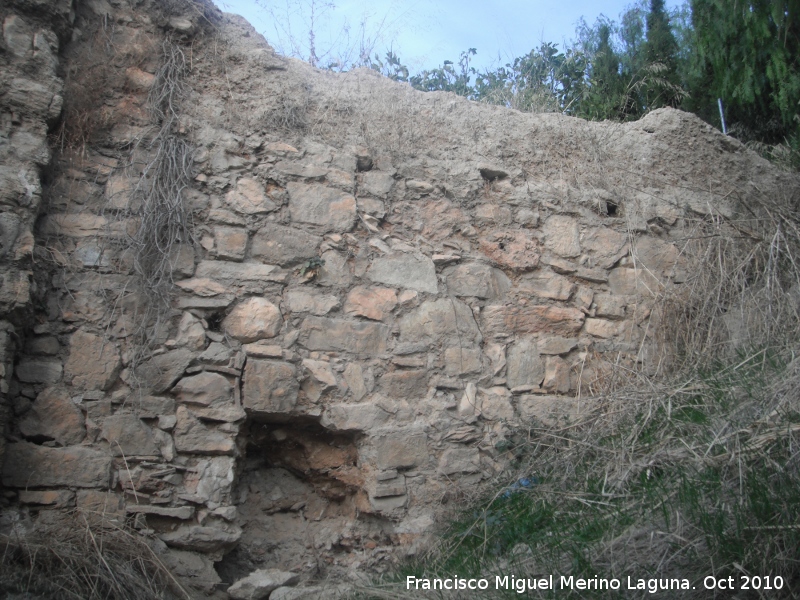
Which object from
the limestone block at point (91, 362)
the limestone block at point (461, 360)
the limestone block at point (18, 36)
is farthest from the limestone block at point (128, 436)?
the limestone block at point (18, 36)

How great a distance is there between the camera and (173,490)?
2.83 metres

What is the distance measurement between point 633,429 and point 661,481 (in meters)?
0.47

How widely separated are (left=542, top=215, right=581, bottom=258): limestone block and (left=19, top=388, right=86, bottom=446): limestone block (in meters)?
2.47

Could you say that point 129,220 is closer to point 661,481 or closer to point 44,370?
point 44,370

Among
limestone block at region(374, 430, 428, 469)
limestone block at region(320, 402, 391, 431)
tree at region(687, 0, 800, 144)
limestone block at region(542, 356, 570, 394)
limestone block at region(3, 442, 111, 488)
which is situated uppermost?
tree at region(687, 0, 800, 144)

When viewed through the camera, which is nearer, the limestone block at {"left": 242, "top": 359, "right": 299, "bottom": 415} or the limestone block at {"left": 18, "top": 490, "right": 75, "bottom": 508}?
the limestone block at {"left": 18, "top": 490, "right": 75, "bottom": 508}

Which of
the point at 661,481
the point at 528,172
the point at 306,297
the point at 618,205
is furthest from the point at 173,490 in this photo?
the point at 618,205

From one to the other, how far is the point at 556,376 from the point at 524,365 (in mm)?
187

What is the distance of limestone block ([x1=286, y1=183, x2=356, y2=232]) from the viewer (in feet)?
11.2

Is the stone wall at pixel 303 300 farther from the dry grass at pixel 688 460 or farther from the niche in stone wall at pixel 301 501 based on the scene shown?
the dry grass at pixel 688 460

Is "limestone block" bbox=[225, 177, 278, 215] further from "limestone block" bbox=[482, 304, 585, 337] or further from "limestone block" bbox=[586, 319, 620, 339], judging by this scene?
"limestone block" bbox=[586, 319, 620, 339]

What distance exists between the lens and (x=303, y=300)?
3266mm

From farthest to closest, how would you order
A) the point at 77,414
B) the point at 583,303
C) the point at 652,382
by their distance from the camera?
the point at 583,303, the point at 652,382, the point at 77,414

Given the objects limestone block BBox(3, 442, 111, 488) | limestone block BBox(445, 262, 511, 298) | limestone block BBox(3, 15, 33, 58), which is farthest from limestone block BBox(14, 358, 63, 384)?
limestone block BBox(445, 262, 511, 298)
